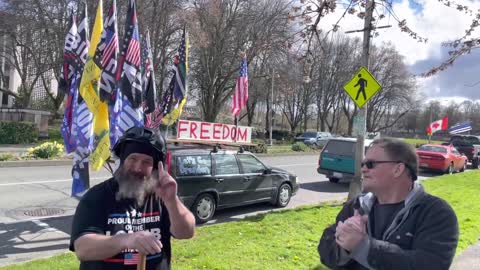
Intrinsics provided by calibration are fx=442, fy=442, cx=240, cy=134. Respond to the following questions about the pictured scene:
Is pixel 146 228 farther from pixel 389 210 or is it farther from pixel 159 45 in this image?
pixel 159 45

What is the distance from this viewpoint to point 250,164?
10.4 meters

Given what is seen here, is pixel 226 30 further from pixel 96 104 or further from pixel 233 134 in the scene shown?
pixel 96 104

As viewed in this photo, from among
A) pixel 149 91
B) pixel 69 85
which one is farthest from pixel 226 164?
pixel 69 85

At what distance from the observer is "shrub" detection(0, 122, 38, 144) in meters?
24.8

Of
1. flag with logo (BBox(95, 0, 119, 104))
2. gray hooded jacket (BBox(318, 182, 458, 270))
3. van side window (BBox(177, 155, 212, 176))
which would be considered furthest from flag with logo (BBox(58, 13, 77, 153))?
gray hooded jacket (BBox(318, 182, 458, 270))

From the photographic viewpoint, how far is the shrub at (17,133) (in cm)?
2481

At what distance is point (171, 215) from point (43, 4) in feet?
96.7

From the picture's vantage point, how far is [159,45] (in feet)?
98.4

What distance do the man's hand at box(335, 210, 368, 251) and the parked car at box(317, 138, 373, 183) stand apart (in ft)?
43.9

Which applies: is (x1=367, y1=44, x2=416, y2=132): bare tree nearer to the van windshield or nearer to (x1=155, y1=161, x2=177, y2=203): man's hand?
the van windshield

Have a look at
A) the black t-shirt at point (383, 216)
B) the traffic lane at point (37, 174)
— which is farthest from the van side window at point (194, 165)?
the black t-shirt at point (383, 216)

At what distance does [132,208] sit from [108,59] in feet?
20.7

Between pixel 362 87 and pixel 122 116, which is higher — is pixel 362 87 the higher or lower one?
the higher one

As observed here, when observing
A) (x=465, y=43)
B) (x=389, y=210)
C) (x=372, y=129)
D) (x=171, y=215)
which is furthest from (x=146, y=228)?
(x=372, y=129)
